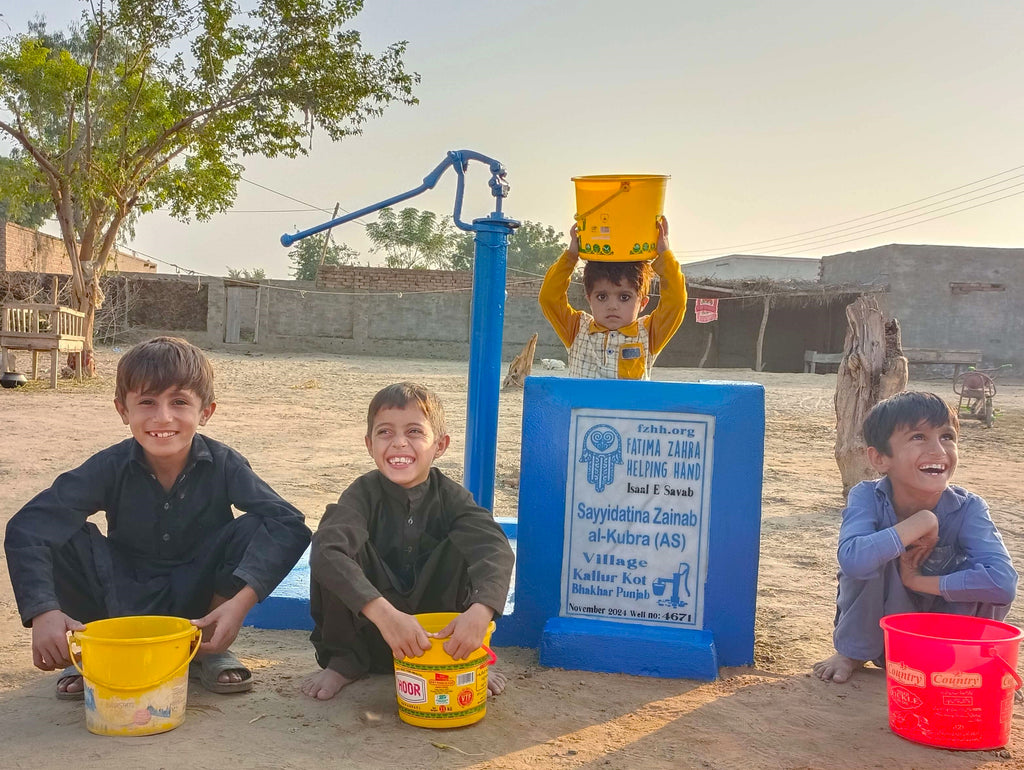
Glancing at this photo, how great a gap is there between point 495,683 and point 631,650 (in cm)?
46

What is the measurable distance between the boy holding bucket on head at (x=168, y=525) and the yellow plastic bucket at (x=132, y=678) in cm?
21

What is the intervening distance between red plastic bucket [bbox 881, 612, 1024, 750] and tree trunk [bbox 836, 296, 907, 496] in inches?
145

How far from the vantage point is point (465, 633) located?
2213 millimetres

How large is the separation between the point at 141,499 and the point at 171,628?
0.43 metres

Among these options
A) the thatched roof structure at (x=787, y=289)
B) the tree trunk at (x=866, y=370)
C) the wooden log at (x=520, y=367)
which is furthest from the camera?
the thatched roof structure at (x=787, y=289)

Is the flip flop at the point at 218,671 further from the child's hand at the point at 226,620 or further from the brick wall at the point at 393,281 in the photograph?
the brick wall at the point at 393,281

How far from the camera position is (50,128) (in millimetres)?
36312

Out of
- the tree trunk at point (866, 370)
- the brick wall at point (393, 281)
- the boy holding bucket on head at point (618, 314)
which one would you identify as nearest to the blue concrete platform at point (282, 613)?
the boy holding bucket on head at point (618, 314)

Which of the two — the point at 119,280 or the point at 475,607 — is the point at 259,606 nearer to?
the point at 475,607

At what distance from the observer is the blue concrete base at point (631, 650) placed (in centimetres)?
274

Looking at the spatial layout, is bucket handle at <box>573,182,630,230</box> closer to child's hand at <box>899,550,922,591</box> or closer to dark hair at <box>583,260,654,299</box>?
dark hair at <box>583,260,654,299</box>

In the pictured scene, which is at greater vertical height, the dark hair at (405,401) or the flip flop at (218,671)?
the dark hair at (405,401)

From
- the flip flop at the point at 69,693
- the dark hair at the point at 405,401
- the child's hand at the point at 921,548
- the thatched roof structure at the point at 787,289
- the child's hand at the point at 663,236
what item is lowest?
the flip flop at the point at 69,693

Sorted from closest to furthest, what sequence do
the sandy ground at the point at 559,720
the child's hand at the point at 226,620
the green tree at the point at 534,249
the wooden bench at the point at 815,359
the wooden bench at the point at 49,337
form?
the sandy ground at the point at 559,720, the child's hand at the point at 226,620, the wooden bench at the point at 49,337, the wooden bench at the point at 815,359, the green tree at the point at 534,249
